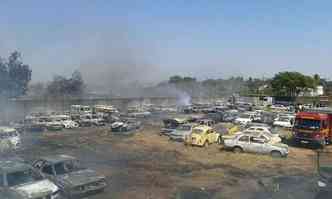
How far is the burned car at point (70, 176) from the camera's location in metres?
11.1

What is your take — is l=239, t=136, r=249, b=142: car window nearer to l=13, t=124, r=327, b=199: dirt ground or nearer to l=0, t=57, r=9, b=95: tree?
l=13, t=124, r=327, b=199: dirt ground

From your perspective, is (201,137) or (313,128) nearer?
(313,128)

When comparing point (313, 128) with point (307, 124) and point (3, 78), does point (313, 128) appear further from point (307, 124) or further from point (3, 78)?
point (3, 78)

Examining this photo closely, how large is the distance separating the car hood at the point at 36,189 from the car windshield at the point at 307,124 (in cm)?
1881

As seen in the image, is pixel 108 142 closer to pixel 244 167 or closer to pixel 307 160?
pixel 244 167

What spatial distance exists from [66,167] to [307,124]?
707 inches

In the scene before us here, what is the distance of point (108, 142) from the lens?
26.0 m

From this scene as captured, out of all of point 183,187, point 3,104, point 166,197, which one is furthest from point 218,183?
point 3,104

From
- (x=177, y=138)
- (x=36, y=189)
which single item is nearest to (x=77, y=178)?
(x=36, y=189)

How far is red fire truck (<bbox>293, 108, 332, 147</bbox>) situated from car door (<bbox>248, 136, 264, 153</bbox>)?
4.58m

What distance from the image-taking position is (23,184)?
1023 centimetres

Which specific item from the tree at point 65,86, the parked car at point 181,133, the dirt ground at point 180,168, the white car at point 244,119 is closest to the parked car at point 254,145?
the dirt ground at point 180,168

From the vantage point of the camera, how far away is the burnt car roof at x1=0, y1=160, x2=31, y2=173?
1047 centimetres

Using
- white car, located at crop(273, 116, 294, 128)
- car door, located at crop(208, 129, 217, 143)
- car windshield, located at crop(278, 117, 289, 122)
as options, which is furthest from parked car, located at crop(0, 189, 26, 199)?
car windshield, located at crop(278, 117, 289, 122)
